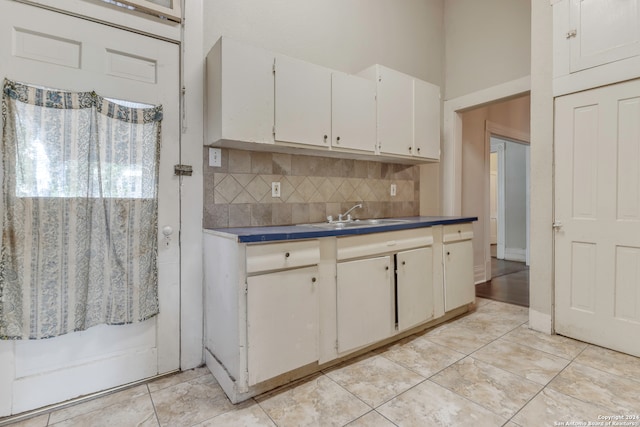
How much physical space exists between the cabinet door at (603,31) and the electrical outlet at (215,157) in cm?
259

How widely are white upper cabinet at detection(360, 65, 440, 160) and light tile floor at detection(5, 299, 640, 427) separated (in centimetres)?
162

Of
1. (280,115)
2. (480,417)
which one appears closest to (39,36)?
(280,115)

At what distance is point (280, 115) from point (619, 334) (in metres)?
2.70

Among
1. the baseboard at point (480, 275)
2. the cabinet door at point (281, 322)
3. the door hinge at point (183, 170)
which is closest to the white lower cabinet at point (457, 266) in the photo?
the baseboard at point (480, 275)

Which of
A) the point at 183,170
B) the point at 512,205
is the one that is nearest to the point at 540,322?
the point at 183,170

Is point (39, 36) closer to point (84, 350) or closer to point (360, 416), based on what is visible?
point (84, 350)

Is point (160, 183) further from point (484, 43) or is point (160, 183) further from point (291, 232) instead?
point (484, 43)

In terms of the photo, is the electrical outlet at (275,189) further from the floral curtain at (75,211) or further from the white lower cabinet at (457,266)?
the white lower cabinet at (457,266)

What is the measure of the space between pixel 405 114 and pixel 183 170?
185 cm

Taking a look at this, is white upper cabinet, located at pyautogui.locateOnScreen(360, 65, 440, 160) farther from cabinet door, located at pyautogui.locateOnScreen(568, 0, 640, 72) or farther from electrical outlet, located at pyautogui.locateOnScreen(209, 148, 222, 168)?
electrical outlet, located at pyautogui.locateOnScreen(209, 148, 222, 168)

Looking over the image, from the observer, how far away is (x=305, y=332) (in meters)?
1.83

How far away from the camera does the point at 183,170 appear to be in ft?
6.51

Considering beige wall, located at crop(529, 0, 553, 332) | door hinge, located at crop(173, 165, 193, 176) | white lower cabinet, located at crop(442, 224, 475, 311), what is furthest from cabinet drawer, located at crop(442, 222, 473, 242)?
door hinge, located at crop(173, 165, 193, 176)

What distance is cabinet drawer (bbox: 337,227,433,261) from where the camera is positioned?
2.03 metres
